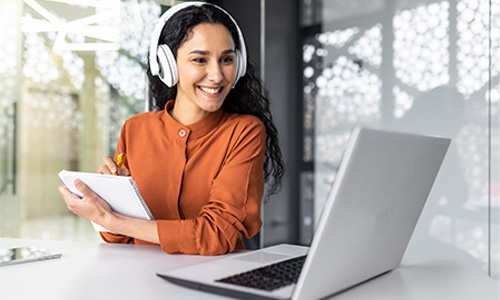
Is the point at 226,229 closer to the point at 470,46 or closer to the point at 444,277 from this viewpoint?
the point at 444,277

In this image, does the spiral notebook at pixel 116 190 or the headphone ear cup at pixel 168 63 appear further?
the headphone ear cup at pixel 168 63

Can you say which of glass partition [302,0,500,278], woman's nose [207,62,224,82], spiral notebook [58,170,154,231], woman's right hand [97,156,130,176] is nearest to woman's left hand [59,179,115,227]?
spiral notebook [58,170,154,231]

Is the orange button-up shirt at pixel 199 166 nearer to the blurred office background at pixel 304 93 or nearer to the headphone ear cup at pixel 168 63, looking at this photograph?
the headphone ear cup at pixel 168 63

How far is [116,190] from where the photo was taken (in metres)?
1.17

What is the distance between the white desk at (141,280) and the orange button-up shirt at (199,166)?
253 millimetres

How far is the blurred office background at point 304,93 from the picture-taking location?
2.80 metres

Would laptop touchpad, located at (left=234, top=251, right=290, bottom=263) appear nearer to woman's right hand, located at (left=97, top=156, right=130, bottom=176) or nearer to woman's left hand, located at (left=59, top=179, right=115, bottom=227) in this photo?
woman's left hand, located at (left=59, top=179, right=115, bottom=227)

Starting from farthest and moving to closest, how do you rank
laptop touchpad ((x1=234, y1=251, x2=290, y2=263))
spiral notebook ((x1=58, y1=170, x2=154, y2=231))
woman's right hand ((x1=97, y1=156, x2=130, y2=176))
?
woman's right hand ((x1=97, y1=156, x2=130, y2=176)), spiral notebook ((x1=58, y1=170, x2=154, y2=231)), laptop touchpad ((x1=234, y1=251, x2=290, y2=263))

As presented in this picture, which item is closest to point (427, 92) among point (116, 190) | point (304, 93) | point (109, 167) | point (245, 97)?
point (304, 93)

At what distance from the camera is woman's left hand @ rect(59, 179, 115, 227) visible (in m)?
1.22

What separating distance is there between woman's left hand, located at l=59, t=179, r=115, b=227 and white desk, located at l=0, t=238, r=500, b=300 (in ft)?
0.33

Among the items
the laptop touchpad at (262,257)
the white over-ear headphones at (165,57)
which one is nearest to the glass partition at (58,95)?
the white over-ear headphones at (165,57)

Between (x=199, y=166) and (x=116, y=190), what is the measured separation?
409 mm

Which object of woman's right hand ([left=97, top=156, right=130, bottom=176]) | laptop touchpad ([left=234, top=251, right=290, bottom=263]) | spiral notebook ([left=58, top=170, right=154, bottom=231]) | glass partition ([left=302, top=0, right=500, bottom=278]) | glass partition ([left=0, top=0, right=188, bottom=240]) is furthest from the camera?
glass partition ([left=0, top=0, right=188, bottom=240])
